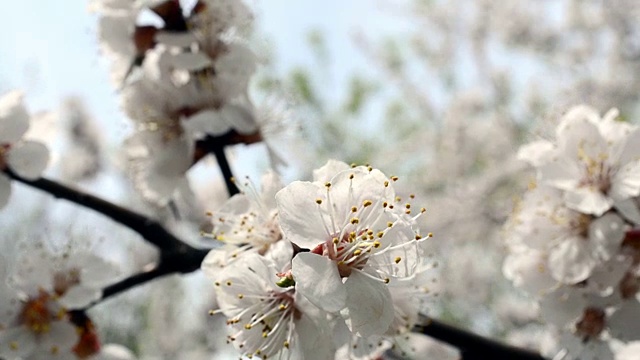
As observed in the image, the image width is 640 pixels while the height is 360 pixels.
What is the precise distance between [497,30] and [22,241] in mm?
6823

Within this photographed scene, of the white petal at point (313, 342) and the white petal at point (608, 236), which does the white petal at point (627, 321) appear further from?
the white petal at point (313, 342)

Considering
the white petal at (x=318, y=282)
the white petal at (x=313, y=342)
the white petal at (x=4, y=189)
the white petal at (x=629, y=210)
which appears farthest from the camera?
the white petal at (x=4, y=189)

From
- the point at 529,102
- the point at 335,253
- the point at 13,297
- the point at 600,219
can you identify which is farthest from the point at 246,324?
the point at 529,102

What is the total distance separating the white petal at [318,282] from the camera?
3.10 feet

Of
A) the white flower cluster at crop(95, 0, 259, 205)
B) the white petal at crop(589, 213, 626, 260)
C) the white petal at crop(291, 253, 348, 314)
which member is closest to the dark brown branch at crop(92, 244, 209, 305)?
the white flower cluster at crop(95, 0, 259, 205)

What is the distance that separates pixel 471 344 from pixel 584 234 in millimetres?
333

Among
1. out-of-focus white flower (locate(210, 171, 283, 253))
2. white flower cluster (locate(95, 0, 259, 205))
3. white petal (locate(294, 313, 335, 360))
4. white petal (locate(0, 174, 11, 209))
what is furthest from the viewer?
white flower cluster (locate(95, 0, 259, 205))

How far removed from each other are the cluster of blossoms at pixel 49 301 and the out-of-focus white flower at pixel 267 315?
1.70 feet

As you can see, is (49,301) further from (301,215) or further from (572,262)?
(572,262)

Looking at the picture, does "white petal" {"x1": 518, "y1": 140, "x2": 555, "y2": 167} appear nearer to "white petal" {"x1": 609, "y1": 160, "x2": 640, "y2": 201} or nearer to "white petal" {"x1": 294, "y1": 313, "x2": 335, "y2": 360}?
"white petal" {"x1": 609, "y1": 160, "x2": 640, "y2": 201}

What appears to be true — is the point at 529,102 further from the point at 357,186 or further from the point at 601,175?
the point at 357,186

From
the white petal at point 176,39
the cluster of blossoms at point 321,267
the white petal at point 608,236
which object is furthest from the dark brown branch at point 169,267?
the white petal at point 608,236

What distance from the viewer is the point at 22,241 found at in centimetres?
160

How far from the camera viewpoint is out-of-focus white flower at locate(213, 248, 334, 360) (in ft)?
3.54
